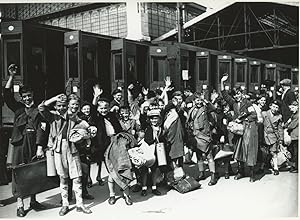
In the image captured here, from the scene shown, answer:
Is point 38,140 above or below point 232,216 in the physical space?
above

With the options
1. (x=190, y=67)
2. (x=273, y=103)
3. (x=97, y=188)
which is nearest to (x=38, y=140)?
(x=97, y=188)

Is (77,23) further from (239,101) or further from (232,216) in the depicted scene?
(232,216)

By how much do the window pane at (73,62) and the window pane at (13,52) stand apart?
0.96 meters

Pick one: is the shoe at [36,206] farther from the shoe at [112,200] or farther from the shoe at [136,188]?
the shoe at [136,188]

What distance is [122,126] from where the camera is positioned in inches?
137

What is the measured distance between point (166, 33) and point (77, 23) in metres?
2.22

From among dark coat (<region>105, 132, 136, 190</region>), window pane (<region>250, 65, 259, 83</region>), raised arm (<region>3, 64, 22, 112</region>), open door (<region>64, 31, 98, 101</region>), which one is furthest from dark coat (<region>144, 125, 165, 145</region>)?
window pane (<region>250, 65, 259, 83</region>)

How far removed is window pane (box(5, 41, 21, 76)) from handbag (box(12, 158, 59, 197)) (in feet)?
5.92

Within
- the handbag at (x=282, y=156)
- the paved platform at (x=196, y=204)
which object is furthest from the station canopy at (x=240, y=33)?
the paved platform at (x=196, y=204)

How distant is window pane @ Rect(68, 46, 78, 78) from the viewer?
508 cm

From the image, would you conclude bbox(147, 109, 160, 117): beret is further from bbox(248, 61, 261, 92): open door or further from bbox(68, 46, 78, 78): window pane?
bbox(248, 61, 261, 92): open door

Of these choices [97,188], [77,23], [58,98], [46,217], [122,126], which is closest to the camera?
[58,98]

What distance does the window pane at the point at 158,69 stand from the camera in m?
6.30

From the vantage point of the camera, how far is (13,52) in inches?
166
